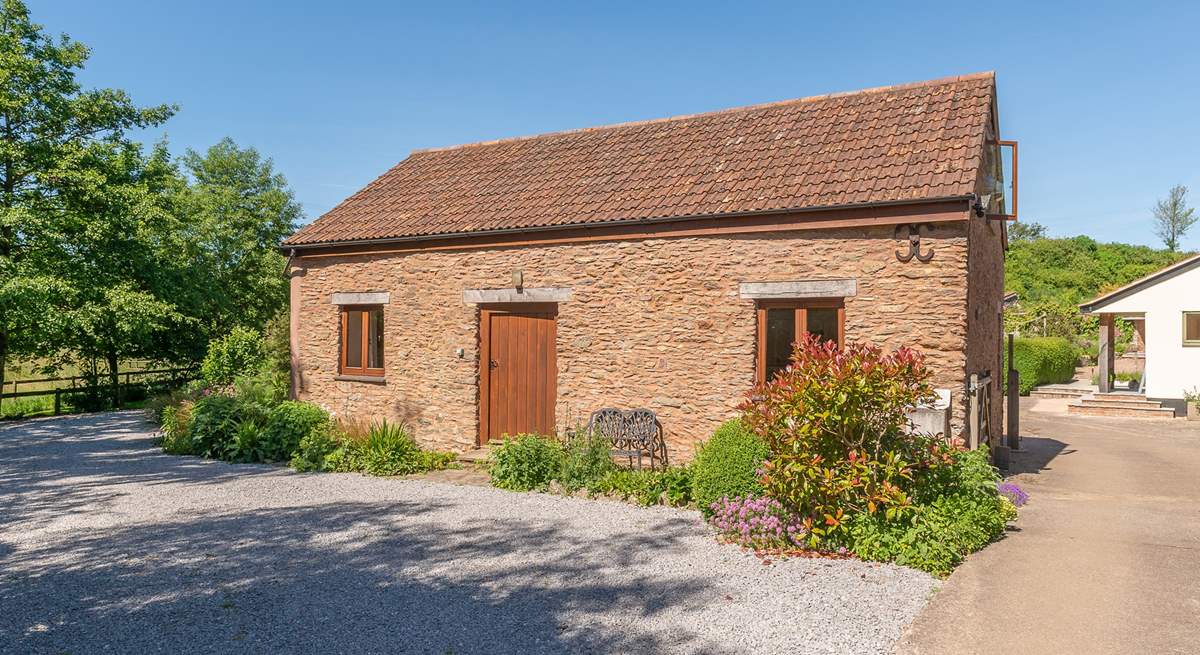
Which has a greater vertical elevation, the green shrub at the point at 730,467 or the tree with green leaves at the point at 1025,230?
the tree with green leaves at the point at 1025,230

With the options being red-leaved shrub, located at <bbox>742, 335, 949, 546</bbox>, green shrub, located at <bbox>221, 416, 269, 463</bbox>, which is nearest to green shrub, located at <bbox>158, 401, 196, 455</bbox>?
green shrub, located at <bbox>221, 416, 269, 463</bbox>

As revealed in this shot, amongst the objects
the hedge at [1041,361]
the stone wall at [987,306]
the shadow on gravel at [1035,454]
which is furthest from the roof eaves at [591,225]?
the hedge at [1041,361]

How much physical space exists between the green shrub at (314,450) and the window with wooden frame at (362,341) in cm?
134

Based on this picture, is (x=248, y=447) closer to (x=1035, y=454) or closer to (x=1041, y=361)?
Answer: (x=1035, y=454)

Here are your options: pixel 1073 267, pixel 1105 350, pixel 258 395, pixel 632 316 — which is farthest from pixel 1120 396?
pixel 1073 267

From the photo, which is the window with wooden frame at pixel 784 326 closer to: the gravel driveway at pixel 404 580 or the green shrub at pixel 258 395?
the gravel driveway at pixel 404 580

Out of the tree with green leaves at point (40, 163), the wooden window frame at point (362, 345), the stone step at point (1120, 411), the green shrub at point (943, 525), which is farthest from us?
the stone step at point (1120, 411)

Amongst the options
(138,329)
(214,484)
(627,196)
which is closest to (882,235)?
(627,196)

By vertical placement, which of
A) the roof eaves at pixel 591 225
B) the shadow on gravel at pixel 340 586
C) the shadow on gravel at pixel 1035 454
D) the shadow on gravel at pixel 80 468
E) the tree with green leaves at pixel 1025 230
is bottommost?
the shadow on gravel at pixel 80 468

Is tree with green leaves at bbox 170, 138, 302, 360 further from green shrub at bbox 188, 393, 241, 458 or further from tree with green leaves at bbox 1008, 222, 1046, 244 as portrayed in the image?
tree with green leaves at bbox 1008, 222, 1046, 244

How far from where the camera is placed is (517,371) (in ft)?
35.8

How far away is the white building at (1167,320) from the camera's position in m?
19.8

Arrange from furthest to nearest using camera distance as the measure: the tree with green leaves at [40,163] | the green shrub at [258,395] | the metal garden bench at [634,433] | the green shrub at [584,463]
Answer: the tree with green leaves at [40,163], the green shrub at [258,395], the metal garden bench at [634,433], the green shrub at [584,463]

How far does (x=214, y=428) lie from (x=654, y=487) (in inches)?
300
